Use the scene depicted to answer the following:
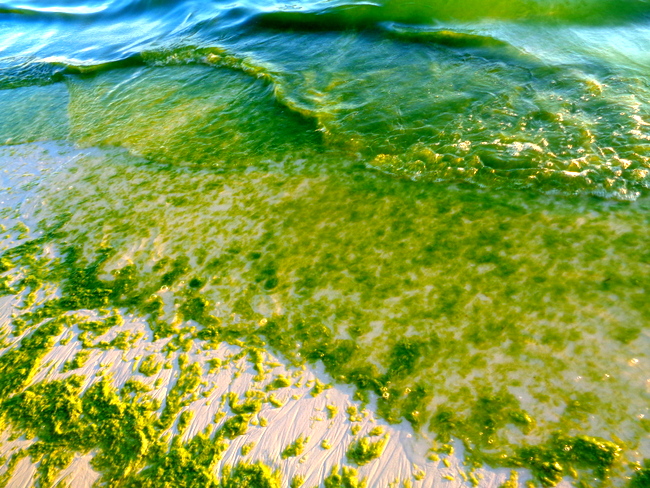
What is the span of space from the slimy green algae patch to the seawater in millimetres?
19

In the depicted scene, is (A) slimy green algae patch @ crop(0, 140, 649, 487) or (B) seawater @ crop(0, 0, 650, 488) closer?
(A) slimy green algae patch @ crop(0, 140, 649, 487)

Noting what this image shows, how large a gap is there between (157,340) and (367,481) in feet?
7.56

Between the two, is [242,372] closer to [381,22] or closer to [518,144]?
[518,144]

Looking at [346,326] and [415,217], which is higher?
[415,217]

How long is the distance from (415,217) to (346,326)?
1.61m

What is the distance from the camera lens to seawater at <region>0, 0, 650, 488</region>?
307 centimetres

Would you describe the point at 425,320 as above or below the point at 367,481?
above

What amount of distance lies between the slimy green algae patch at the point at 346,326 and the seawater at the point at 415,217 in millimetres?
19

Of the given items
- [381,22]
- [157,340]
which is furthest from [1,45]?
[157,340]

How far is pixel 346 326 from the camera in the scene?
12.1 feet

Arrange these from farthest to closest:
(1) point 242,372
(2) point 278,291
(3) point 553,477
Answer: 1. (2) point 278,291
2. (1) point 242,372
3. (3) point 553,477

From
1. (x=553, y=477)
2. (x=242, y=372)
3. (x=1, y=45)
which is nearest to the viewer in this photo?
(x=553, y=477)

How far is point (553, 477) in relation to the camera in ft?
8.49

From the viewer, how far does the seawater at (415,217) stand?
307 cm
